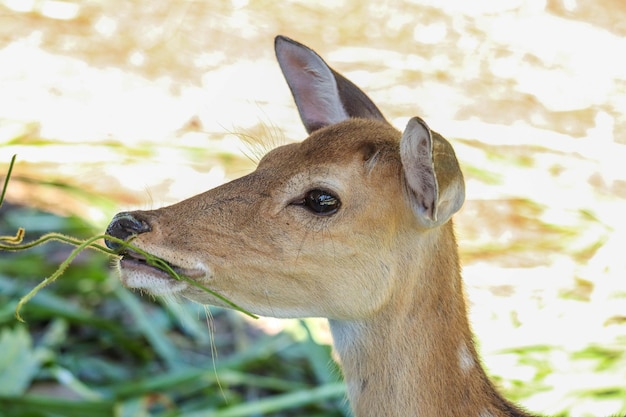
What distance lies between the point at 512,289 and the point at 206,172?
229cm

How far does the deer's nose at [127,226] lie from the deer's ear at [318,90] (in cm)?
101

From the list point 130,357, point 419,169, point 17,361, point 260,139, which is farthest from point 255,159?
point 419,169

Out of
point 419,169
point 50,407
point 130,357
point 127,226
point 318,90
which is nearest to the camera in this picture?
point 127,226

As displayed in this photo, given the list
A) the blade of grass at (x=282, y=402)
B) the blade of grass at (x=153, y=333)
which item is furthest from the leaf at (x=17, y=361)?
the blade of grass at (x=282, y=402)

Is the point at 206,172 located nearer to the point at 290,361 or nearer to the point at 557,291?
the point at 290,361

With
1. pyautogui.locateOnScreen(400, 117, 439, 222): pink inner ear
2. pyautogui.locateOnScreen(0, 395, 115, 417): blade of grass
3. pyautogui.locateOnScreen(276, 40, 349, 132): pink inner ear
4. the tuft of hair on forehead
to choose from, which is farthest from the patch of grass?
pyautogui.locateOnScreen(400, 117, 439, 222): pink inner ear

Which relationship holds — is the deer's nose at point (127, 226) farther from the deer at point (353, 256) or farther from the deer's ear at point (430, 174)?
the deer's ear at point (430, 174)

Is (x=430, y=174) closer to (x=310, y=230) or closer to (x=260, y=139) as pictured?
(x=310, y=230)

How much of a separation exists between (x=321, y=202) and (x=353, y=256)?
7.6 inches

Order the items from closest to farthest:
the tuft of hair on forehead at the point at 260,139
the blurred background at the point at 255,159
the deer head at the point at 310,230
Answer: the deer head at the point at 310,230 < the tuft of hair on forehead at the point at 260,139 < the blurred background at the point at 255,159

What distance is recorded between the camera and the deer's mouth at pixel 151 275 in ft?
9.78

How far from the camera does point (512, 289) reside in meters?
6.29

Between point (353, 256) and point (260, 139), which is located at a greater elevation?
point (353, 256)

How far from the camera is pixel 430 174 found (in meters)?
3.05
